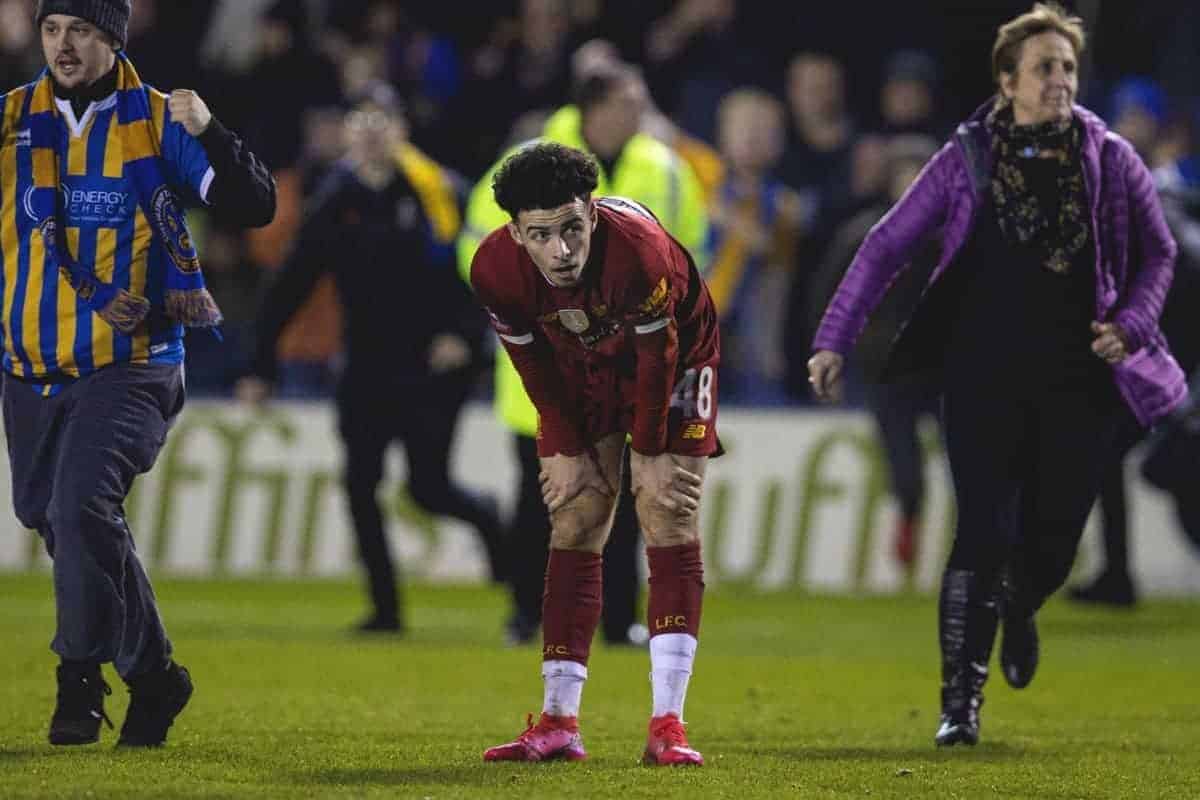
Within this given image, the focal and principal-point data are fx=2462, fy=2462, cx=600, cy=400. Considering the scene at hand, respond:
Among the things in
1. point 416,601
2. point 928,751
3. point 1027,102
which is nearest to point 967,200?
point 1027,102

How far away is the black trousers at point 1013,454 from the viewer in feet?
25.3

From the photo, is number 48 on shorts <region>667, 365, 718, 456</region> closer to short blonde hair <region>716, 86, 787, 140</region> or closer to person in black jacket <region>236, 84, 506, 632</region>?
person in black jacket <region>236, 84, 506, 632</region>

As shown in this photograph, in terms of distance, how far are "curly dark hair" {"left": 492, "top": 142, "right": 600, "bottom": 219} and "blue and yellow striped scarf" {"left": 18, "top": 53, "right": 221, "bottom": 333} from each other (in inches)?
40.4

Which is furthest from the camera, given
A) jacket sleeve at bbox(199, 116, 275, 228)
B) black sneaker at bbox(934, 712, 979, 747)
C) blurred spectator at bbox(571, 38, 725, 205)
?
blurred spectator at bbox(571, 38, 725, 205)

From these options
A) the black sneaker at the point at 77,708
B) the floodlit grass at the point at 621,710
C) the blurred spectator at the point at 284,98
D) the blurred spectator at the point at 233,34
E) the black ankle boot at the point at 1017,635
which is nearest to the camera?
the floodlit grass at the point at 621,710

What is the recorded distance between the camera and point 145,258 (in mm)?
6918

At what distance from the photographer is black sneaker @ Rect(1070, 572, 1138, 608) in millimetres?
13758

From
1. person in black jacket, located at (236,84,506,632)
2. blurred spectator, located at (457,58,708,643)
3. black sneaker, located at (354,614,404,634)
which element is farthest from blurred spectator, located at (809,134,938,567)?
black sneaker, located at (354,614,404,634)

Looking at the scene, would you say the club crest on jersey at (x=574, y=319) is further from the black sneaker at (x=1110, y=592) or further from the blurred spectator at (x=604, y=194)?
the black sneaker at (x=1110, y=592)

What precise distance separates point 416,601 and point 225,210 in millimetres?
7481

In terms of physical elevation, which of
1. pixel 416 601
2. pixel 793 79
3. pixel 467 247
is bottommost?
Result: pixel 416 601

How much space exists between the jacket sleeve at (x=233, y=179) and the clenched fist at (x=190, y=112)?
0.02 meters

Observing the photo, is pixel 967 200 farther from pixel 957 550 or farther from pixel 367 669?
pixel 367 669

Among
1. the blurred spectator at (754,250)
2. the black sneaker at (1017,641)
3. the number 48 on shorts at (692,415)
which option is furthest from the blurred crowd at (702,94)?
the number 48 on shorts at (692,415)
